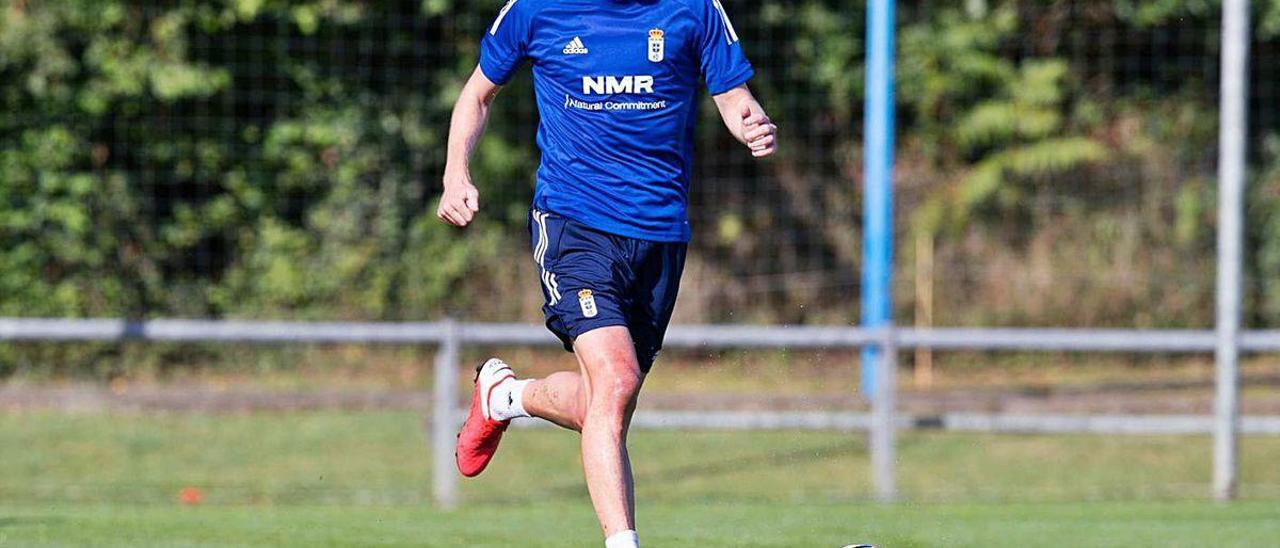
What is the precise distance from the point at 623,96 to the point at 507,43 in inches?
17.6

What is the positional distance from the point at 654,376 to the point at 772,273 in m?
1.63

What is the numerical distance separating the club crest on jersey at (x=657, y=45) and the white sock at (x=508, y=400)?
1161 millimetres

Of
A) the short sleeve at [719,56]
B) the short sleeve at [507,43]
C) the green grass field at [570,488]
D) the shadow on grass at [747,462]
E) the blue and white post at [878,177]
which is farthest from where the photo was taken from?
the blue and white post at [878,177]

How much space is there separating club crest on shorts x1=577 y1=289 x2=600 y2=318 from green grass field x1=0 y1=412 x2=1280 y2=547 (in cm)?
171

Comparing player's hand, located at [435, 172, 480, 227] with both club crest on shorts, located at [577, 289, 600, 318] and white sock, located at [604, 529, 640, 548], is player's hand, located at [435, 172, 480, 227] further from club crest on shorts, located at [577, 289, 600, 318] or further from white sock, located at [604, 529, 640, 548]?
white sock, located at [604, 529, 640, 548]

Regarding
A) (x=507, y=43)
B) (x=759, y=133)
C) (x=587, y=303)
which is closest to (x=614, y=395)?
(x=587, y=303)

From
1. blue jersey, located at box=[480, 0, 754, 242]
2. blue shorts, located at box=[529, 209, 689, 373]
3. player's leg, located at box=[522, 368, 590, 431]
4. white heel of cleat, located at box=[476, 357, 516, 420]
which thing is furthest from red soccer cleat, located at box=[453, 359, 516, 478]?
blue jersey, located at box=[480, 0, 754, 242]

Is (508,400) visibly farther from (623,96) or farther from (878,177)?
(878,177)

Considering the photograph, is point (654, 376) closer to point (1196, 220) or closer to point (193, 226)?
point (193, 226)

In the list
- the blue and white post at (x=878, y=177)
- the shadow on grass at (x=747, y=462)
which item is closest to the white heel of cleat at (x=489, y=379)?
the shadow on grass at (x=747, y=462)

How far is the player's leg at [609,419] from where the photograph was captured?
16.4ft

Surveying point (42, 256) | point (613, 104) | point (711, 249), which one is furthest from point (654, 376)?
point (613, 104)

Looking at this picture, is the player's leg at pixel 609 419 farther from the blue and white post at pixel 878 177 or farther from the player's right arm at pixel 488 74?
the blue and white post at pixel 878 177

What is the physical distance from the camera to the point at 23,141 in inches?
496
